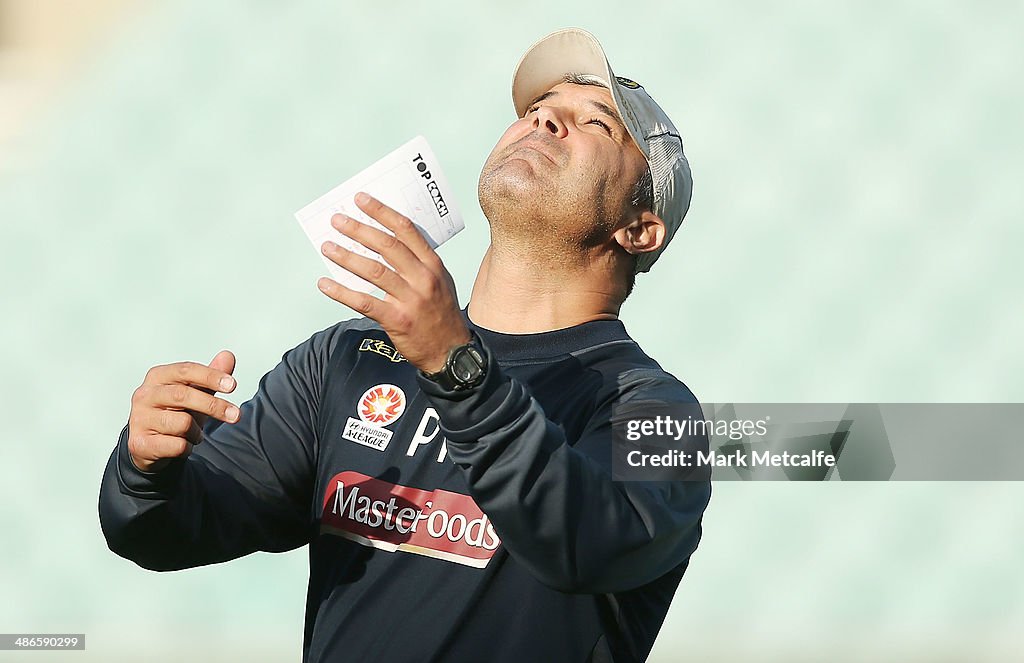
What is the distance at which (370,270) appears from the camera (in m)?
0.99

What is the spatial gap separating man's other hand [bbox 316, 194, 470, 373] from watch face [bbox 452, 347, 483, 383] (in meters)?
0.01

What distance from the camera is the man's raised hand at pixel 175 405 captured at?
3.69 ft

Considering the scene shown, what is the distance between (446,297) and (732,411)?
1.22m

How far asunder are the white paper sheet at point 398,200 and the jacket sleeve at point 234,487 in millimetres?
262

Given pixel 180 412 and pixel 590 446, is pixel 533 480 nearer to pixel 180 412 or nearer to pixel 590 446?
pixel 590 446

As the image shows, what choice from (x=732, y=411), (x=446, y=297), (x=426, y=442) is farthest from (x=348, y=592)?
(x=732, y=411)

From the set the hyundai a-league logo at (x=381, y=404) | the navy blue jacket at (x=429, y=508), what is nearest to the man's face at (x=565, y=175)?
the navy blue jacket at (x=429, y=508)

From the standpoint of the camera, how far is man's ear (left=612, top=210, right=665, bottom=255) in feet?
4.99

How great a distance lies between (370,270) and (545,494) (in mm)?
237

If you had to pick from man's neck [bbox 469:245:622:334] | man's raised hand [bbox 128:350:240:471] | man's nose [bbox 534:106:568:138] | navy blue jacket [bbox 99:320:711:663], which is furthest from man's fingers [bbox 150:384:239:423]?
man's nose [bbox 534:106:568:138]

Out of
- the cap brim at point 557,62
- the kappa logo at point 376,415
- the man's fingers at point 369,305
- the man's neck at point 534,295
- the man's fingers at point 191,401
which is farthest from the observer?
the cap brim at point 557,62

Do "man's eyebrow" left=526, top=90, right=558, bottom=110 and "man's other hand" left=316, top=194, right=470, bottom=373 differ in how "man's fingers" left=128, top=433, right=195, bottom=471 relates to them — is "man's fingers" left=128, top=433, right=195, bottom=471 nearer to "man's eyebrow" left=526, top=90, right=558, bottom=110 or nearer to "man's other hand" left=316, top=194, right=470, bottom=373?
"man's other hand" left=316, top=194, right=470, bottom=373

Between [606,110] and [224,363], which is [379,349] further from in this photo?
[606,110]

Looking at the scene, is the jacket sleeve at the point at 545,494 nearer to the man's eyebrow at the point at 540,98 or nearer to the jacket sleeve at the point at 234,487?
the jacket sleeve at the point at 234,487
